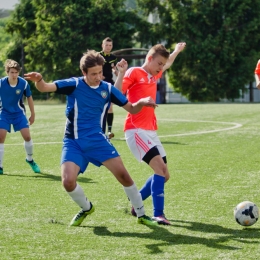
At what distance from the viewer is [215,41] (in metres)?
49.7

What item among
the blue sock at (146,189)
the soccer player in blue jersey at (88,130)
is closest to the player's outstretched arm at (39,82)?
the soccer player in blue jersey at (88,130)

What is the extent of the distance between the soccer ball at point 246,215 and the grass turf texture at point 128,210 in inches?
2.8

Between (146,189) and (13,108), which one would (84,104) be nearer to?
(146,189)

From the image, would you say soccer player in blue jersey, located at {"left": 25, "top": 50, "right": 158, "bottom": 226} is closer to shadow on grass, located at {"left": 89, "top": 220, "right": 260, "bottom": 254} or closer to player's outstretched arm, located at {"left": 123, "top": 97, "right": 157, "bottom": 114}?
player's outstretched arm, located at {"left": 123, "top": 97, "right": 157, "bottom": 114}

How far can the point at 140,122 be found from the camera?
7.27 m

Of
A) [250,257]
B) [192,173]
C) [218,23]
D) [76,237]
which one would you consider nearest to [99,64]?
[76,237]

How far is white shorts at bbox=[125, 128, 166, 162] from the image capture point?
280 inches

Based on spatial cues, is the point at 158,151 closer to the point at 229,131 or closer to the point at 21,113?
the point at 21,113

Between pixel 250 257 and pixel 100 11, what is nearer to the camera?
pixel 250 257

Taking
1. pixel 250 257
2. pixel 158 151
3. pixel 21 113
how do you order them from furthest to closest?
pixel 21 113 → pixel 158 151 → pixel 250 257

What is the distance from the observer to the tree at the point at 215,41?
50031mm

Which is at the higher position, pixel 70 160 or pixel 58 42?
pixel 58 42

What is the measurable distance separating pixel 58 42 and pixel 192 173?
4395 centimetres

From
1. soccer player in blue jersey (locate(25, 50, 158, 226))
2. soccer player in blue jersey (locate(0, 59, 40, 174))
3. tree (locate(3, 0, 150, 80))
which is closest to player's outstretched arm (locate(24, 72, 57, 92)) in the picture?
soccer player in blue jersey (locate(25, 50, 158, 226))
